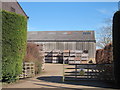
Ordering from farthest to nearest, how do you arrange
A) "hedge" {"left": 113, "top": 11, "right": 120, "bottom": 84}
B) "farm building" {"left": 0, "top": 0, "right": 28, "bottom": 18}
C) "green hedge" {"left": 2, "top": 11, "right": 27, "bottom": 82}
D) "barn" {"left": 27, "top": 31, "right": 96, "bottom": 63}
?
"barn" {"left": 27, "top": 31, "right": 96, "bottom": 63}, "farm building" {"left": 0, "top": 0, "right": 28, "bottom": 18}, "green hedge" {"left": 2, "top": 11, "right": 27, "bottom": 82}, "hedge" {"left": 113, "top": 11, "right": 120, "bottom": 84}

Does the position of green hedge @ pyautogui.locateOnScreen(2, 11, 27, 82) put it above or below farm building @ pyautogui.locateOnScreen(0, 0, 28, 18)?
below

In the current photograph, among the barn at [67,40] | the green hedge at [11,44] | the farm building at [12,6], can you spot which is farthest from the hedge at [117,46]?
the barn at [67,40]

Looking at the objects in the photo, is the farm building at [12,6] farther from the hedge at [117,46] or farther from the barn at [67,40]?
the barn at [67,40]

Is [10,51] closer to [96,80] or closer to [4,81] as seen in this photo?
[4,81]

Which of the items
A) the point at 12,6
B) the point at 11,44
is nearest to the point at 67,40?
the point at 12,6

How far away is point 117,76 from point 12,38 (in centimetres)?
638

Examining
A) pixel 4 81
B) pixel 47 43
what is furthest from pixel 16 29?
pixel 47 43

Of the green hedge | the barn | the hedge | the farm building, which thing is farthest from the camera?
the barn

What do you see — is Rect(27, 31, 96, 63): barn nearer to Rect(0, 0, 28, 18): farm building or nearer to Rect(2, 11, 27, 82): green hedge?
Rect(0, 0, 28, 18): farm building

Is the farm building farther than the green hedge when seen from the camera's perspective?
Yes

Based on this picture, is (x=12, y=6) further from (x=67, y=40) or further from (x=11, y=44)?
(x=67, y=40)

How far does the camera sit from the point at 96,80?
1143 cm

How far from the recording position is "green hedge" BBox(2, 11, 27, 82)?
31.9 ft

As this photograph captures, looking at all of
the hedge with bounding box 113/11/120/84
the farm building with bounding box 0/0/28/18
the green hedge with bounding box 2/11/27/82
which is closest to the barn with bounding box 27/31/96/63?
the farm building with bounding box 0/0/28/18
